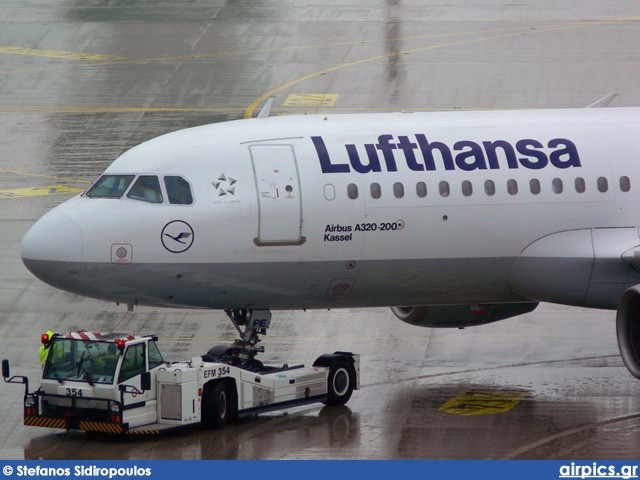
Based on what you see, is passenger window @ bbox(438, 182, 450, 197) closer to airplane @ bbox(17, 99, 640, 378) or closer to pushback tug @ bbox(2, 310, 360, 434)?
airplane @ bbox(17, 99, 640, 378)

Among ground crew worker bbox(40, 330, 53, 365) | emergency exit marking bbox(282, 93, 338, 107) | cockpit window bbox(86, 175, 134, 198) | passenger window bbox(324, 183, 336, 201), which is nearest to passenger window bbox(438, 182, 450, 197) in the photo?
passenger window bbox(324, 183, 336, 201)

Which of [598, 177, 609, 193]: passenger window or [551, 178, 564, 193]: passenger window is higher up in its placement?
[551, 178, 564, 193]: passenger window

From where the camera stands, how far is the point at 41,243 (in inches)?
1046

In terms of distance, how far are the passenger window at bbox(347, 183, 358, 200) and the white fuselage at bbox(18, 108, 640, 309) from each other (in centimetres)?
3

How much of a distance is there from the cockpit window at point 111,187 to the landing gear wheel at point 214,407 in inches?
165

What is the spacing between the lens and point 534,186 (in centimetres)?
2872

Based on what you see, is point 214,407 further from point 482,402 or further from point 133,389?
point 482,402

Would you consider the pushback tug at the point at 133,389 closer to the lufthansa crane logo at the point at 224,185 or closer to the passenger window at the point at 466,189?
the lufthansa crane logo at the point at 224,185

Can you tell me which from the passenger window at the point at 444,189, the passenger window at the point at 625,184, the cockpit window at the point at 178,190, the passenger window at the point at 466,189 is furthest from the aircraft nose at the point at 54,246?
the passenger window at the point at 625,184

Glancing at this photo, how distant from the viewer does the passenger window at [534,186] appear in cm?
2869

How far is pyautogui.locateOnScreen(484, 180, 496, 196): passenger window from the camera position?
93.5ft

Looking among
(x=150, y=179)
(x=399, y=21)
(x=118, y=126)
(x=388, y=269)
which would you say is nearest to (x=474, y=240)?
(x=388, y=269)

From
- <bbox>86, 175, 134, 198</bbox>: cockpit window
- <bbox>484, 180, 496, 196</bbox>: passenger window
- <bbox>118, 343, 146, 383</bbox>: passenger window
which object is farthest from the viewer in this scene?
<bbox>484, 180, 496, 196</bbox>: passenger window

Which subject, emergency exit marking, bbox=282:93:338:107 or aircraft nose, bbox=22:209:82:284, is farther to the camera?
emergency exit marking, bbox=282:93:338:107
